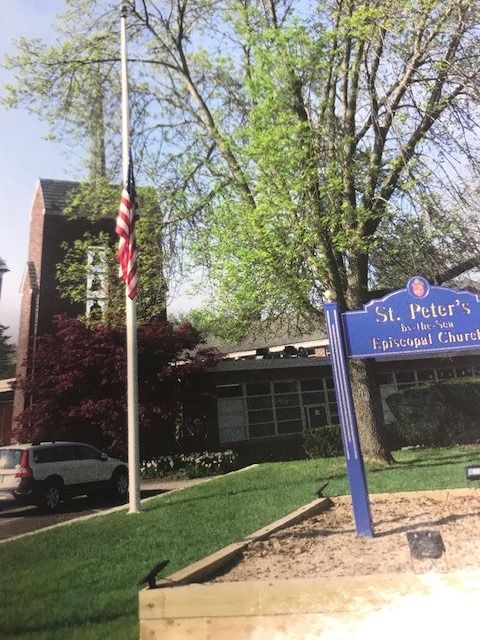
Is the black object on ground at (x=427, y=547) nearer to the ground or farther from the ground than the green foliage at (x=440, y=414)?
nearer to the ground

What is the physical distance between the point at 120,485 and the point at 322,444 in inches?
266

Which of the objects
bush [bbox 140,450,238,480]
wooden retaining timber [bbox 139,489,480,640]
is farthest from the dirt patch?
bush [bbox 140,450,238,480]

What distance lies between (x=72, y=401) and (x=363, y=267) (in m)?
8.67

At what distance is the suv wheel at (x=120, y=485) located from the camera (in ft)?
44.9

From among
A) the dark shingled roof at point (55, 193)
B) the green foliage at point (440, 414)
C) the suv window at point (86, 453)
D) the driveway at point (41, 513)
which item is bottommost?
the driveway at point (41, 513)

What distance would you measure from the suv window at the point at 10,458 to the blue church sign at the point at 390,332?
799 centimetres

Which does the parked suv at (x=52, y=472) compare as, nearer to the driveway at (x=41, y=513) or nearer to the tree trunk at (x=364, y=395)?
the driveway at (x=41, y=513)

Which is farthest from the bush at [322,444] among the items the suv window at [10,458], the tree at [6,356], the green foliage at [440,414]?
the tree at [6,356]

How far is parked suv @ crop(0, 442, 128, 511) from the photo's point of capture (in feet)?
37.2

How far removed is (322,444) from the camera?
1761 centimetres

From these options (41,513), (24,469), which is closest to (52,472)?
(24,469)

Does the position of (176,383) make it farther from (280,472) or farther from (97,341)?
(280,472)

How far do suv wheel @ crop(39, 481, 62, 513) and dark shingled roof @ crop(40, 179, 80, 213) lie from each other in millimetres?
12271

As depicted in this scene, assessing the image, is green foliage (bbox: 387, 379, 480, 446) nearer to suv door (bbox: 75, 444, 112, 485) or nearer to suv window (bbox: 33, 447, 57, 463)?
suv door (bbox: 75, 444, 112, 485)
